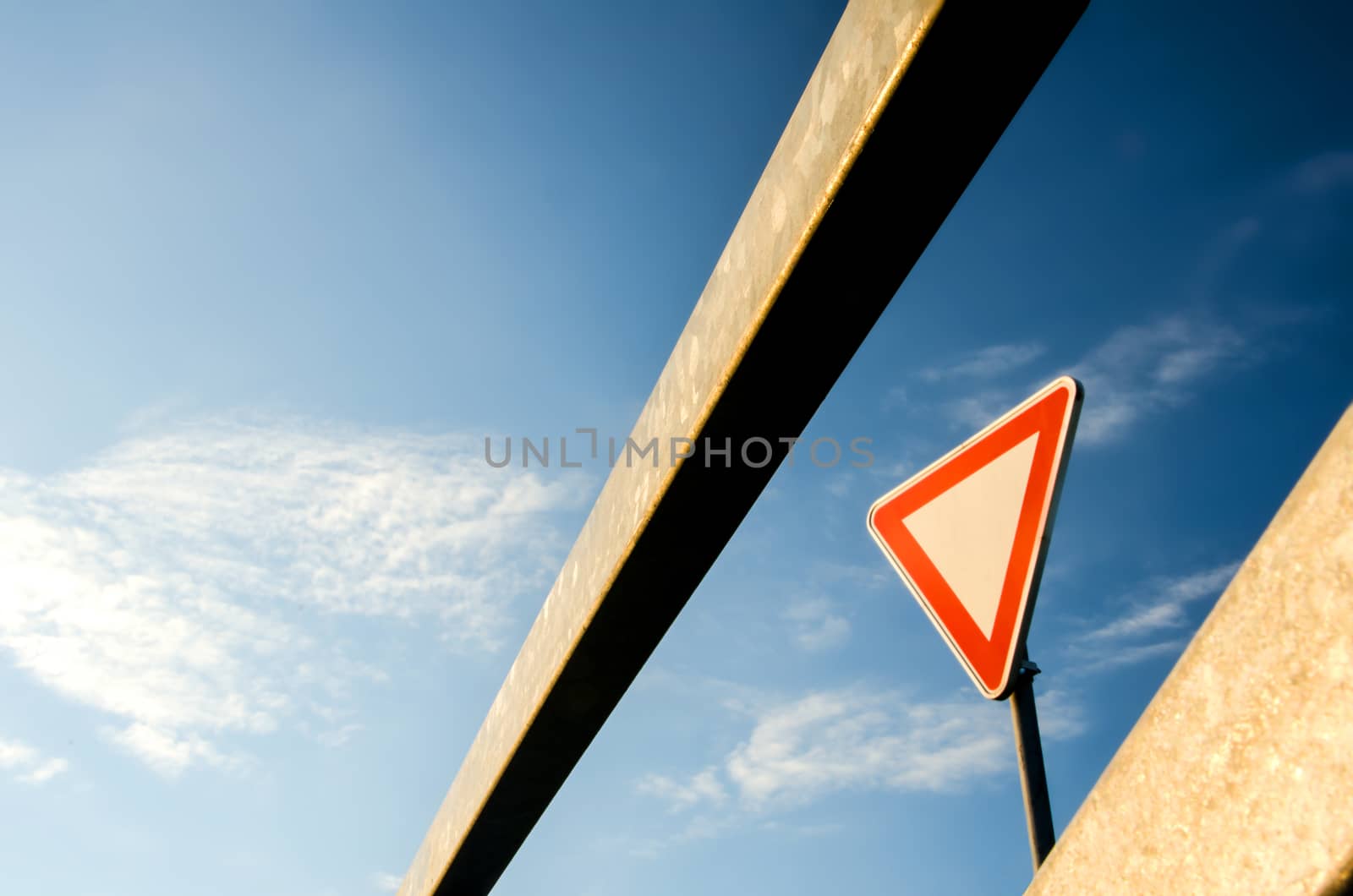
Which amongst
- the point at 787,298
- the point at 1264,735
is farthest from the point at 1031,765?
the point at 787,298

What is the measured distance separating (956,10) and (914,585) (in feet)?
3.31

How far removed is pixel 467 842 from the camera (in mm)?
2795

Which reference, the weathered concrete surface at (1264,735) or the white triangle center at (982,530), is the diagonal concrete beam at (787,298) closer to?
the white triangle center at (982,530)

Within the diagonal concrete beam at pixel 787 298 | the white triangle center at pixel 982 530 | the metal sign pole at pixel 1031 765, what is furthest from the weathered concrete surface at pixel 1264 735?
the diagonal concrete beam at pixel 787 298

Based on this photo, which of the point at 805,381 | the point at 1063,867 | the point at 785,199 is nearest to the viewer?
the point at 1063,867

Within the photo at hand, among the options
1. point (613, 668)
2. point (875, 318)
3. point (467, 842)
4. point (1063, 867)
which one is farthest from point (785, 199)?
point (467, 842)

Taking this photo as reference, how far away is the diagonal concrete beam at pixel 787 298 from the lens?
117 centimetres

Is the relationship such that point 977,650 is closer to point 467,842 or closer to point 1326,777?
point 1326,777

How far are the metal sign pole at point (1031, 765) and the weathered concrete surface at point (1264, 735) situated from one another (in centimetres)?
46

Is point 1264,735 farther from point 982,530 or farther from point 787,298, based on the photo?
point 787,298

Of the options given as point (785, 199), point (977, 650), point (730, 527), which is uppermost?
point (785, 199)

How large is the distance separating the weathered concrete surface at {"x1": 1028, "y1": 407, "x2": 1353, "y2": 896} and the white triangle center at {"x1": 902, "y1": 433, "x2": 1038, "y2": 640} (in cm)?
58

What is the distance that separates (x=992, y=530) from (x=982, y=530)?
0.09 ft

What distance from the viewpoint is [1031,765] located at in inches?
53.7
